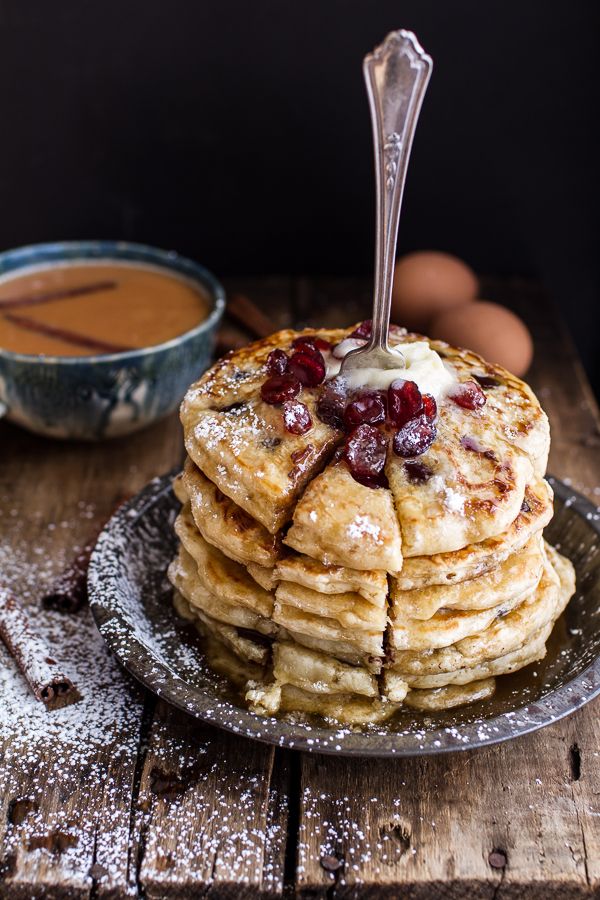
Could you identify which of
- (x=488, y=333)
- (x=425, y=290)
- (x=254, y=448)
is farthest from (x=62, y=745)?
(x=425, y=290)

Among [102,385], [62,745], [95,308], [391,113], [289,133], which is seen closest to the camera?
[391,113]

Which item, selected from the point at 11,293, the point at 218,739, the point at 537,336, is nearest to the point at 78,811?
the point at 218,739

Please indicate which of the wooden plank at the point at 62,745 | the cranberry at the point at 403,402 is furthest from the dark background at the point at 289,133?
the cranberry at the point at 403,402

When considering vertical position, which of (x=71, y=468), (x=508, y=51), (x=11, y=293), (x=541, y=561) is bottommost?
(x=71, y=468)

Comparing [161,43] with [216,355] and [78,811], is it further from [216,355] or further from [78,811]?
[78,811]

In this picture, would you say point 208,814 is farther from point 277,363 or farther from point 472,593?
point 277,363

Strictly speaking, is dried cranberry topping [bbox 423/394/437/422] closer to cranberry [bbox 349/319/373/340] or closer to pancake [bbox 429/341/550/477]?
pancake [bbox 429/341/550/477]
